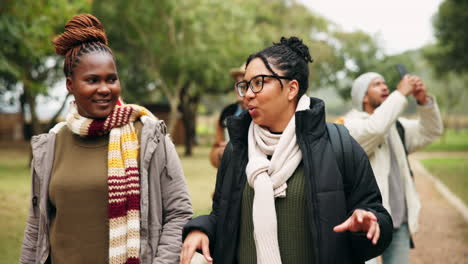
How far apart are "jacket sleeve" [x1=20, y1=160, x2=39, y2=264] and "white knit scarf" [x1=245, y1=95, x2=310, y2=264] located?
1.11 meters

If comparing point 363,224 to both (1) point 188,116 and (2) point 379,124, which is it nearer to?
(2) point 379,124

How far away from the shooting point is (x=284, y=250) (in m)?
2.64

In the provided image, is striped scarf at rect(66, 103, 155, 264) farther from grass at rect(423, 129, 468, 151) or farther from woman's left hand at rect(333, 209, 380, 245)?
grass at rect(423, 129, 468, 151)

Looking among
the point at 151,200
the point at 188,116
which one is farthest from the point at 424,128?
the point at 188,116

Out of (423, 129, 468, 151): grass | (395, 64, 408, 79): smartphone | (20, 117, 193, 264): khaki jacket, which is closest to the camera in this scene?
(20, 117, 193, 264): khaki jacket

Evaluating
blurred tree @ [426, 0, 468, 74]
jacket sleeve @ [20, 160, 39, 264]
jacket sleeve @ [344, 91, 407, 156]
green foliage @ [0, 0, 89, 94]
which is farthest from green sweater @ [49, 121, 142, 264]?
blurred tree @ [426, 0, 468, 74]

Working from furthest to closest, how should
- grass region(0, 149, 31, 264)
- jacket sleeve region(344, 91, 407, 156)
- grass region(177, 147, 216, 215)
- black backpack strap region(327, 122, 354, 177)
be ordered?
grass region(177, 147, 216, 215) < grass region(0, 149, 31, 264) < jacket sleeve region(344, 91, 407, 156) < black backpack strap region(327, 122, 354, 177)

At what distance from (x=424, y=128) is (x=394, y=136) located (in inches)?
18.2

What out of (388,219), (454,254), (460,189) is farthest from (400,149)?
(460,189)

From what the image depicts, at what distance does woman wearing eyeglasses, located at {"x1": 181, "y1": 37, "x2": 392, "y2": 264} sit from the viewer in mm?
2545

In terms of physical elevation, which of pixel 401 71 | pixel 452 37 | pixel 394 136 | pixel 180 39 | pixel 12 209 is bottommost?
pixel 12 209

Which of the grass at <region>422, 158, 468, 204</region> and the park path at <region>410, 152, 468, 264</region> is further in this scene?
the grass at <region>422, 158, 468, 204</region>

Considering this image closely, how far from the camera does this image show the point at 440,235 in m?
9.98

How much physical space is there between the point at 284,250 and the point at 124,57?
84.8 feet
